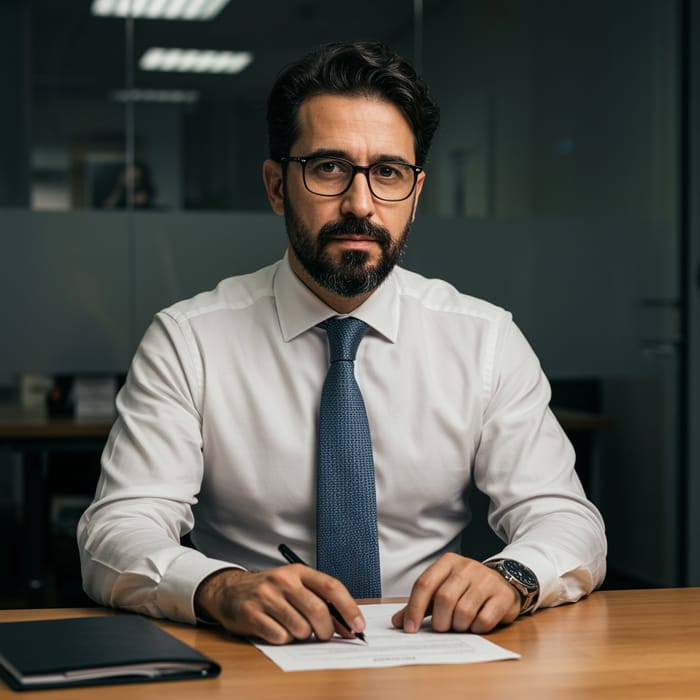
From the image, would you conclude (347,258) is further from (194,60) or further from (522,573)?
(194,60)

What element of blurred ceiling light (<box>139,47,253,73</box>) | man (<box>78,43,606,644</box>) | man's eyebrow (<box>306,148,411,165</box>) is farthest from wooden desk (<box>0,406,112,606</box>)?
man's eyebrow (<box>306,148,411,165</box>)

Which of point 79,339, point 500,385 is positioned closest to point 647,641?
point 500,385

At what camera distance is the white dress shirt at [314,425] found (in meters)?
1.62

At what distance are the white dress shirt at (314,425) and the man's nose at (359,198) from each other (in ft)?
A: 0.57

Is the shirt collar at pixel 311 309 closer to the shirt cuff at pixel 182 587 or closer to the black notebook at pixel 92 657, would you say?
the shirt cuff at pixel 182 587

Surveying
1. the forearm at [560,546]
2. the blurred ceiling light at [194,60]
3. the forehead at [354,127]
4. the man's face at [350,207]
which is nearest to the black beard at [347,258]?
the man's face at [350,207]

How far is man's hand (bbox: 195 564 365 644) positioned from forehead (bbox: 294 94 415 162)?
708 millimetres

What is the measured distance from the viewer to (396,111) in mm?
1718

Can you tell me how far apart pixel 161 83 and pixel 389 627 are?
2.81 meters

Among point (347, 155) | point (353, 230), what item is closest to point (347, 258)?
point (353, 230)

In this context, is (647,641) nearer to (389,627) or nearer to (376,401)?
(389,627)

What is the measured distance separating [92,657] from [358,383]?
78 centimetres

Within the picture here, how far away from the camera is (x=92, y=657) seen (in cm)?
105

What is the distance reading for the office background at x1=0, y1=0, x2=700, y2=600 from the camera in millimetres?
3650
